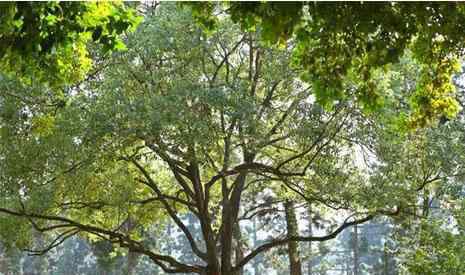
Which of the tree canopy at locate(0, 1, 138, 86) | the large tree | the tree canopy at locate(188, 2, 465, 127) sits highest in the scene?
the large tree

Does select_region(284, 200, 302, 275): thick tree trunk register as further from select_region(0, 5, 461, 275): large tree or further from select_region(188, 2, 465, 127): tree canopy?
select_region(188, 2, 465, 127): tree canopy

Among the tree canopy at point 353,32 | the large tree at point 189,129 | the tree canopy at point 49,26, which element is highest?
the large tree at point 189,129

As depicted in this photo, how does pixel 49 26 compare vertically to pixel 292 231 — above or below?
below

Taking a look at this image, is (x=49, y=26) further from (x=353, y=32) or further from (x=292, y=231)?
(x=292, y=231)

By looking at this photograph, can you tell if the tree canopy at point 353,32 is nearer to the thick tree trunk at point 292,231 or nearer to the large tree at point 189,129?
the large tree at point 189,129

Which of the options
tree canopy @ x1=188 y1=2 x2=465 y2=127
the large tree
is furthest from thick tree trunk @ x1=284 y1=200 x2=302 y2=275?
tree canopy @ x1=188 y1=2 x2=465 y2=127

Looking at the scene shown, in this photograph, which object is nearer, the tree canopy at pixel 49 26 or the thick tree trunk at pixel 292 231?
the tree canopy at pixel 49 26

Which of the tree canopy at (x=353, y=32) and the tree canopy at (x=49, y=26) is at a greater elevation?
the tree canopy at (x=49, y=26)

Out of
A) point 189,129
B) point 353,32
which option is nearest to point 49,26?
point 353,32

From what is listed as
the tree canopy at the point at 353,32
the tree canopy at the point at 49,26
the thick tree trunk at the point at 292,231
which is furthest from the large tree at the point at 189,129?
the tree canopy at the point at 353,32

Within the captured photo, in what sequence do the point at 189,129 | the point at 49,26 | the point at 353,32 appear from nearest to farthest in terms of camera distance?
the point at 353,32 < the point at 49,26 < the point at 189,129

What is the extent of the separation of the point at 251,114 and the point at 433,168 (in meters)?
3.71

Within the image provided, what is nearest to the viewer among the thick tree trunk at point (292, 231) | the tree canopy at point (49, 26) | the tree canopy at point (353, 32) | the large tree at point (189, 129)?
the tree canopy at point (353, 32)

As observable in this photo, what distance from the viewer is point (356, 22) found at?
3.47m
